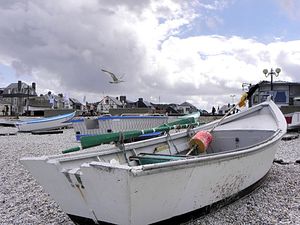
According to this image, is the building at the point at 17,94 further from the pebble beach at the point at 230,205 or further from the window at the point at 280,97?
the pebble beach at the point at 230,205

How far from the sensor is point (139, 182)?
13.2ft

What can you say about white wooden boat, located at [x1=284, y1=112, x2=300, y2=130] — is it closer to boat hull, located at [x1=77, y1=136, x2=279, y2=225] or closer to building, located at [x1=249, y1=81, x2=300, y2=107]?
boat hull, located at [x1=77, y1=136, x2=279, y2=225]

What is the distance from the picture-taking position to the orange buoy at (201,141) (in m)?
7.88

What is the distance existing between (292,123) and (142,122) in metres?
9.28

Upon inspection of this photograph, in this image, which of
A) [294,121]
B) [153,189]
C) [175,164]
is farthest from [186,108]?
[153,189]

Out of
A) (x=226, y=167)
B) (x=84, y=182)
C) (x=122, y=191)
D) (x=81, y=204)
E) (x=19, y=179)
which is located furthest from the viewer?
(x=19, y=179)

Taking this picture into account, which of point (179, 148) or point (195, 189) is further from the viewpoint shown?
point (179, 148)

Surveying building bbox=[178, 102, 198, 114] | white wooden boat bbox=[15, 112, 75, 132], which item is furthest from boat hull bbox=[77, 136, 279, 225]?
building bbox=[178, 102, 198, 114]

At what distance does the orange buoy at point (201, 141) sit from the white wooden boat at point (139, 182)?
1.73 meters

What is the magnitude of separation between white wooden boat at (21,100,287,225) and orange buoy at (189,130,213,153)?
1729 mm

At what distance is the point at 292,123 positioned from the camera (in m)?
22.1

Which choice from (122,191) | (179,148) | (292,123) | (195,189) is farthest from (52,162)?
(292,123)

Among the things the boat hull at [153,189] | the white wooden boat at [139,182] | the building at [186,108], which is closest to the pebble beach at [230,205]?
the white wooden boat at [139,182]

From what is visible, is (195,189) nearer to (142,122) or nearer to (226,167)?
(226,167)
